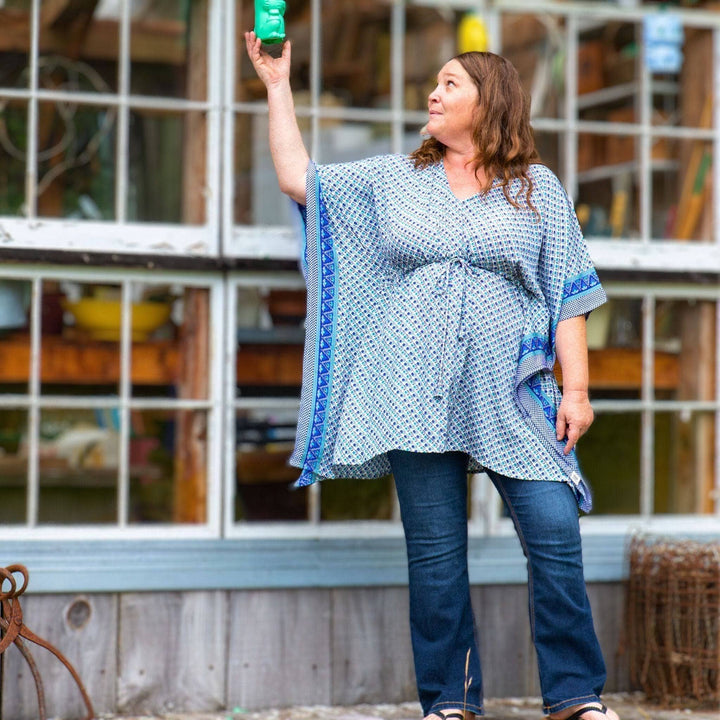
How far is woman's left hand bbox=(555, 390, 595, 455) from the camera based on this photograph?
292 centimetres

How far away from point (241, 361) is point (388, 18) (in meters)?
1.41

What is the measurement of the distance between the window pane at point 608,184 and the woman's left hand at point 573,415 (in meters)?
1.56

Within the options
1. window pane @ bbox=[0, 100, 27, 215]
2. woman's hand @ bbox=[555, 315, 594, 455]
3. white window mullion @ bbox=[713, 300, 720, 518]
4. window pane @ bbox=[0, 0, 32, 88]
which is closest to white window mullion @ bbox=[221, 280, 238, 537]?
window pane @ bbox=[0, 100, 27, 215]

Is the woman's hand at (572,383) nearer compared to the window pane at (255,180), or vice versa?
the woman's hand at (572,383)

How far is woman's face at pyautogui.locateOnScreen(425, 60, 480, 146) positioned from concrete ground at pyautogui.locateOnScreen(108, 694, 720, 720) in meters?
1.66

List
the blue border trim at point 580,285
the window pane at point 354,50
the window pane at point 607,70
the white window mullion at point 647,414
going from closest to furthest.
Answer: the blue border trim at point 580,285 < the white window mullion at point 647,414 < the window pane at point 607,70 < the window pane at point 354,50

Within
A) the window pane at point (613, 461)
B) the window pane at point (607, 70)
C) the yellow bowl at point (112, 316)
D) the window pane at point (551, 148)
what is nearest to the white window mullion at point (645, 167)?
the window pane at point (607, 70)

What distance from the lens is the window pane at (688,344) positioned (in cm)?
396

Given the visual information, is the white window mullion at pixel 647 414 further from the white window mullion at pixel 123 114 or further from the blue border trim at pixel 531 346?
the white window mullion at pixel 123 114

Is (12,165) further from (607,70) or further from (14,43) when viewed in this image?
(607,70)

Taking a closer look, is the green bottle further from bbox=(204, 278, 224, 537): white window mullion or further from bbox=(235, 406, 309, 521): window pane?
bbox=(235, 406, 309, 521): window pane

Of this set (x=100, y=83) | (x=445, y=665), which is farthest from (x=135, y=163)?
(x=445, y=665)

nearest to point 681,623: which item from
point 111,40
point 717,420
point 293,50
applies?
point 717,420

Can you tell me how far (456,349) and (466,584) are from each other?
600mm
